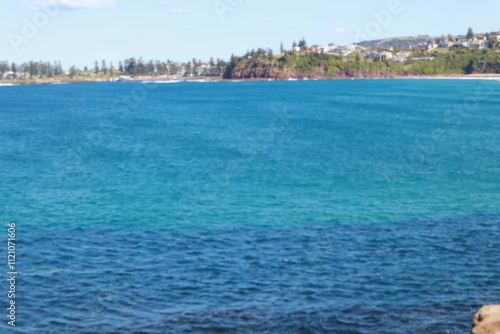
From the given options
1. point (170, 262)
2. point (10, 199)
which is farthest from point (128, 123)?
point (170, 262)

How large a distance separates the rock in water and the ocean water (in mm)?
4559

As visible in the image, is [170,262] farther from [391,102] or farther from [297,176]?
[391,102]

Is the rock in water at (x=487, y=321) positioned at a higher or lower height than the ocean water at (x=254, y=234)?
higher

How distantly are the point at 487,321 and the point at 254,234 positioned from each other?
23.4m

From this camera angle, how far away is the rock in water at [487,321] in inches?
836

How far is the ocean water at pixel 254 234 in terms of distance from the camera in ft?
96.5

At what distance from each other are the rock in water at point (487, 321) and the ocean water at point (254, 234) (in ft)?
15.0

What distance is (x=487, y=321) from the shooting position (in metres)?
21.6

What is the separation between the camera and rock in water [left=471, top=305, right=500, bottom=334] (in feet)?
69.7

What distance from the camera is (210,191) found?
192 feet

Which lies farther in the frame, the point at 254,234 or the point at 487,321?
the point at 254,234

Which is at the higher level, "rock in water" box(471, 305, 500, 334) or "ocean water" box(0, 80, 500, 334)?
"rock in water" box(471, 305, 500, 334)

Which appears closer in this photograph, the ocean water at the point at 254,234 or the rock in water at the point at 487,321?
the rock in water at the point at 487,321

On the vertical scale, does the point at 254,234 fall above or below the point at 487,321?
below
